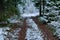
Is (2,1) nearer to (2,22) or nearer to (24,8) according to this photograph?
(2,22)

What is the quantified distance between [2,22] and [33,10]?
18296mm

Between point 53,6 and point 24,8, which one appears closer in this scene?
point 53,6

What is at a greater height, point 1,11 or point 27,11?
point 1,11

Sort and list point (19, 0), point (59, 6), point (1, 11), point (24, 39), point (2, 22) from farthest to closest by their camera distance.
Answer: point (19, 0) < point (59, 6) < point (1, 11) < point (2, 22) < point (24, 39)

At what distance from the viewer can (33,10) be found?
113ft

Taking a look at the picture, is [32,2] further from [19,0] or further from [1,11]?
[1,11]

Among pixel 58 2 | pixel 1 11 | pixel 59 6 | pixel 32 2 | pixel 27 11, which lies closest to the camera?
pixel 1 11

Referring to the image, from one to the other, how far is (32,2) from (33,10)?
8.58ft

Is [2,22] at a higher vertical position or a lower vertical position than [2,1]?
lower

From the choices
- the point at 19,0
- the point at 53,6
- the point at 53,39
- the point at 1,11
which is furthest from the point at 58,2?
the point at 53,39

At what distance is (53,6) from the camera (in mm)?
27734

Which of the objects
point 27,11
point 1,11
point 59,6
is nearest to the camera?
point 1,11

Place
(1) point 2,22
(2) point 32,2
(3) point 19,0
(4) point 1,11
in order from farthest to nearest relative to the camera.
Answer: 1. (2) point 32,2
2. (3) point 19,0
3. (4) point 1,11
4. (1) point 2,22

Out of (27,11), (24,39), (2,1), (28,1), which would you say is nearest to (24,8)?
(27,11)
